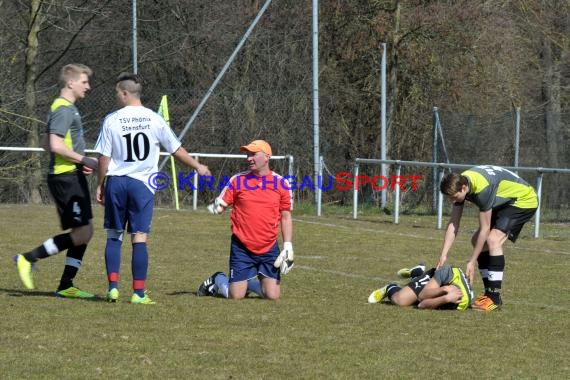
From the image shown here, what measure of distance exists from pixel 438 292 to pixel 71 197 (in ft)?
10.3

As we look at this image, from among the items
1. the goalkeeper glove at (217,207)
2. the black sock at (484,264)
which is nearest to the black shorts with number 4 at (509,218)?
the black sock at (484,264)

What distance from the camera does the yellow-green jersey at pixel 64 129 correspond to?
8969 mm

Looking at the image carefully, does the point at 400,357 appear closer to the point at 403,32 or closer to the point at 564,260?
the point at 564,260

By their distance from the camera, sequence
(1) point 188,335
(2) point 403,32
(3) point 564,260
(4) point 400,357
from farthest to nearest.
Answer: (2) point 403,32 < (3) point 564,260 < (1) point 188,335 < (4) point 400,357

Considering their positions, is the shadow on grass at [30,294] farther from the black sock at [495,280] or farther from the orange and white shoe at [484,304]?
the black sock at [495,280]

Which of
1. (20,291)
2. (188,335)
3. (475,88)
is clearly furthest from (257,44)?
(188,335)

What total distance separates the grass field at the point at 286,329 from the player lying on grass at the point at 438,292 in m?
0.13

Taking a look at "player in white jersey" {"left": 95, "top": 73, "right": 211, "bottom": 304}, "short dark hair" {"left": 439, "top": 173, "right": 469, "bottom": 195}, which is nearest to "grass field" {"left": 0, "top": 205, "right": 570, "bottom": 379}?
"player in white jersey" {"left": 95, "top": 73, "right": 211, "bottom": 304}

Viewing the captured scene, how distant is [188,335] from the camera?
7.47 metres

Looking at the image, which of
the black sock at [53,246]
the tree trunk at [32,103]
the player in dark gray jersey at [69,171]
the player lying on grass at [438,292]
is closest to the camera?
the player in dark gray jersey at [69,171]

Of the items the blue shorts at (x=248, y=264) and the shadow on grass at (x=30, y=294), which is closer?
the shadow on grass at (x=30, y=294)

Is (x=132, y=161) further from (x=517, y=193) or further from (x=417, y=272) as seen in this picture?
(x=517, y=193)

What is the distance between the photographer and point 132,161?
8836 millimetres

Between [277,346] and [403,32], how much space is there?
19.1m
